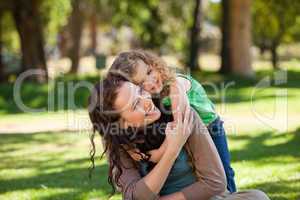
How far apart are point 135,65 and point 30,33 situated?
608 inches

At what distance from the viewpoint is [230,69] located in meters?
19.4

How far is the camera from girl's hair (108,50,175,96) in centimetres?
314

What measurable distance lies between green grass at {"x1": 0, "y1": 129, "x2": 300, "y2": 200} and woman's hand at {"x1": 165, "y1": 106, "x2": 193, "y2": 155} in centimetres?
248

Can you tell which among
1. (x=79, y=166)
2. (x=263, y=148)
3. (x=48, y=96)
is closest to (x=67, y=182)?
(x=79, y=166)

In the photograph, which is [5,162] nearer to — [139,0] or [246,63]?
[246,63]

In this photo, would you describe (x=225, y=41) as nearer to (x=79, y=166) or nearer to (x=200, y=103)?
(x=79, y=166)

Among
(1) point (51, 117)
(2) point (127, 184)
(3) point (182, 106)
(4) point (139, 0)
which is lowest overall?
(1) point (51, 117)

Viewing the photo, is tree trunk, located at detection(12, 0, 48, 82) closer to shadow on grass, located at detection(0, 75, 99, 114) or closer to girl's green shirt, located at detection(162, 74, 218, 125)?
shadow on grass, located at detection(0, 75, 99, 114)

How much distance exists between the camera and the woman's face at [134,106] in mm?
3006

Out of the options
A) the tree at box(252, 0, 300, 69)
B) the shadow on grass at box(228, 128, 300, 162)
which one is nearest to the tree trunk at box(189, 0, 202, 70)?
the tree at box(252, 0, 300, 69)

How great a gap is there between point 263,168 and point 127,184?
3.86m

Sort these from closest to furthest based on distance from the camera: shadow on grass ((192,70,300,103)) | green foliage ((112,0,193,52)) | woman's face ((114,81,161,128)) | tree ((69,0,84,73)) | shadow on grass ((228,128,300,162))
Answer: woman's face ((114,81,161,128)) → shadow on grass ((228,128,300,162)) → shadow on grass ((192,70,300,103)) → tree ((69,0,84,73)) → green foliage ((112,0,193,52))

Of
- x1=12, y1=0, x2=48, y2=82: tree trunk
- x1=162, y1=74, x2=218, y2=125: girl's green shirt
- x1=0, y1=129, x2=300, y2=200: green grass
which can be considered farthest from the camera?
x1=12, y1=0, x2=48, y2=82: tree trunk

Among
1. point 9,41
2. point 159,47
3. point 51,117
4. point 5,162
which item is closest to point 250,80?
point 51,117
